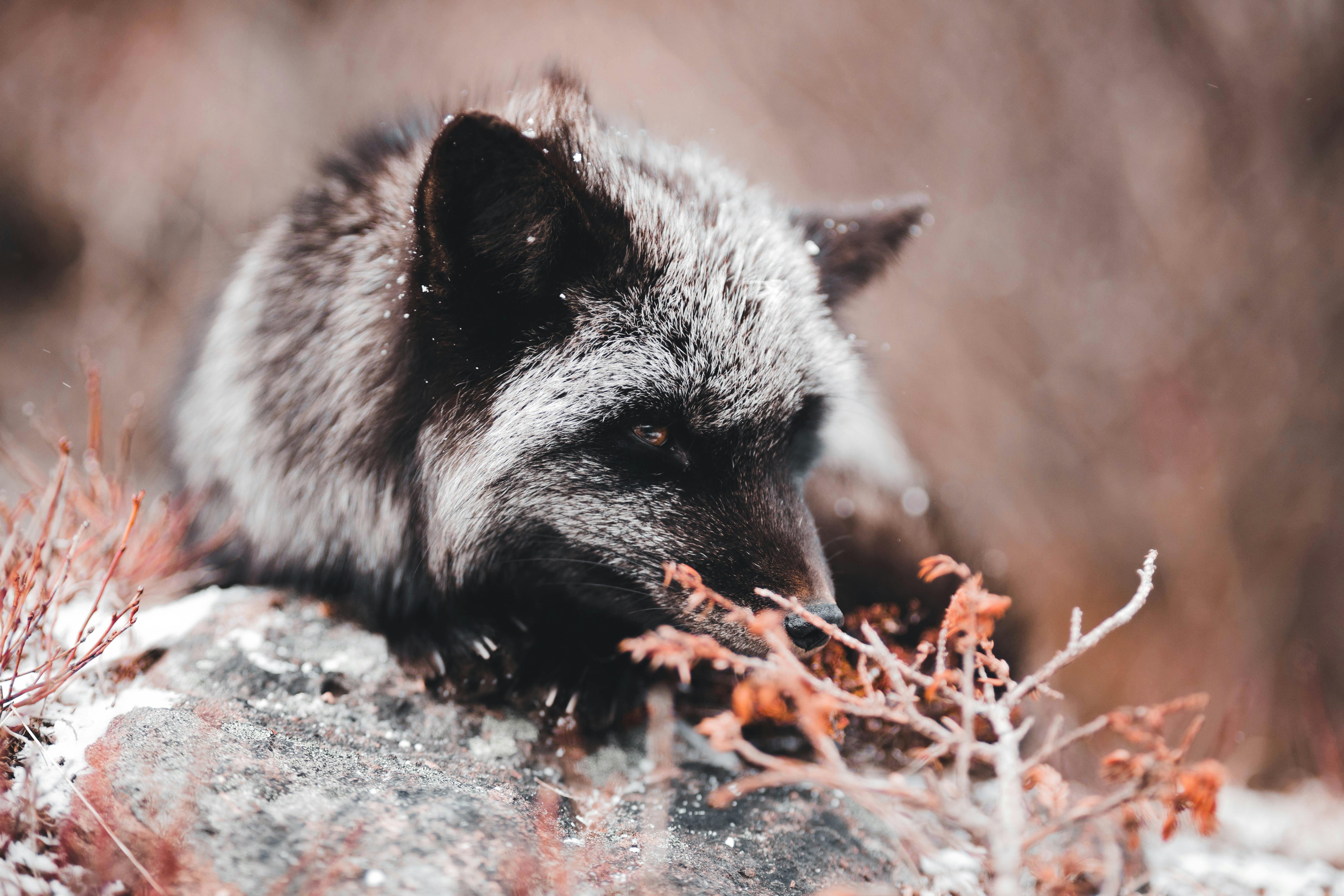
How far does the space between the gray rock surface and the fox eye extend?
941 millimetres

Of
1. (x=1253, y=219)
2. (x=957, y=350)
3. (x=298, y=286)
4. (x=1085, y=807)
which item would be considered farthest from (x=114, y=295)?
(x=1253, y=219)

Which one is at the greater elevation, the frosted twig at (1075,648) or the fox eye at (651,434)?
the fox eye at (651,434)

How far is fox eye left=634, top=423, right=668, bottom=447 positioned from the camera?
202 centimetres

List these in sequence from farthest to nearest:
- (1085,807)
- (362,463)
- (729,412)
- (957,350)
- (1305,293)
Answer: (957,350), (1305,293), (362,463), (729,412), (1085,807)

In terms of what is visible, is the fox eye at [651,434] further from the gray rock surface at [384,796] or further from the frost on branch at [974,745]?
the gray rock surface at [384,796]

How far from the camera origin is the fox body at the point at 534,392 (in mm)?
1943

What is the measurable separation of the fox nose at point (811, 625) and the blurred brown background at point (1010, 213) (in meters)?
3.93

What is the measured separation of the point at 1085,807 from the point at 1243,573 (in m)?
5.74

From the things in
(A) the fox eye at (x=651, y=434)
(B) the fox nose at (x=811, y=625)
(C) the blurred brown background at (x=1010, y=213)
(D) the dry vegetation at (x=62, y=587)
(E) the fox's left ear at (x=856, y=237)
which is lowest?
(D) the dry vegetation at (x=62, y=587)

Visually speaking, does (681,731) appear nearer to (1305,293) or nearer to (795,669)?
(795,669)

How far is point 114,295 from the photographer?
646 cm

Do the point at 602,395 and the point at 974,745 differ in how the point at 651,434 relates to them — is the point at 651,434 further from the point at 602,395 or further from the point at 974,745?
the point at 974,745

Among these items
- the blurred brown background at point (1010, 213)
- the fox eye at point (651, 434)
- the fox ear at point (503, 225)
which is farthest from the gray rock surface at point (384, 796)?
the blurred brown background at point (1010, 213)

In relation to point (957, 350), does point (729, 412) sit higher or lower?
lower
